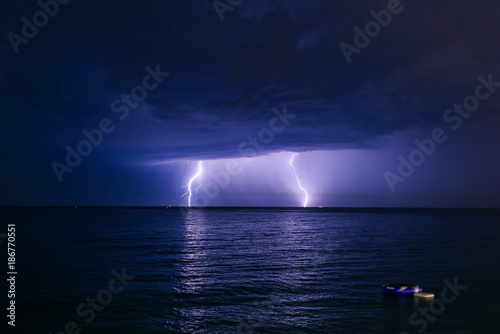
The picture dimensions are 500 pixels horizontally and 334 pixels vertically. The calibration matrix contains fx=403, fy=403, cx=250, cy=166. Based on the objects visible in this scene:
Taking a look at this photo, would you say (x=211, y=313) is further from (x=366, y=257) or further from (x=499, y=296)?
(x=366, y=257)

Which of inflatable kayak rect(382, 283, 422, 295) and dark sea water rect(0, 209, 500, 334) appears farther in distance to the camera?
inflatable kayak rect(382, 283, 422, 295)

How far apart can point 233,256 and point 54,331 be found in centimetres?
2309

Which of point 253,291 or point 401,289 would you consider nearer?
point 401,289

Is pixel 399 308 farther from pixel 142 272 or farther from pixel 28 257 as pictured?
pixel 28 257

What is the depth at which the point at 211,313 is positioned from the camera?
63.2 feet

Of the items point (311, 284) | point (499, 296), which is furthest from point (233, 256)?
point (499, 296)

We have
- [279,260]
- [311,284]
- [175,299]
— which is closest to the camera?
[175,299]

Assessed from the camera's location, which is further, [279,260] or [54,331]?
[279,260]

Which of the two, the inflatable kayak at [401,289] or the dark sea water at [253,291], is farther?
the inflatable kayak at [401,289]

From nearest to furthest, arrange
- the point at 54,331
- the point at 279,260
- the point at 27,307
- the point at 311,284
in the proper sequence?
the point at 54,331 < the point at 27,307 < the point at 311,284 < the point at 279,260

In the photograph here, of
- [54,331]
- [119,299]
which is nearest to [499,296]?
[119,299]

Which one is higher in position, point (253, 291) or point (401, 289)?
point (401, 289)

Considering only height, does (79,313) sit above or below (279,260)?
below

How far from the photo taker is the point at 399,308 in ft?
67.1
